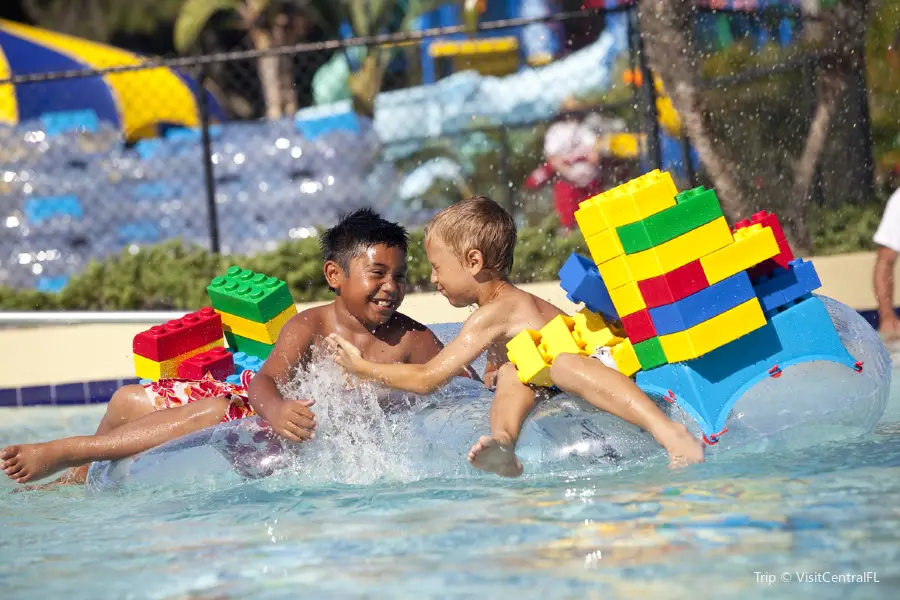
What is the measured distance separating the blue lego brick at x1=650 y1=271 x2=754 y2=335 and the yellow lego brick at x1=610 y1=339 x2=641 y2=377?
26 centimetres

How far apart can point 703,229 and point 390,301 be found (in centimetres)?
121

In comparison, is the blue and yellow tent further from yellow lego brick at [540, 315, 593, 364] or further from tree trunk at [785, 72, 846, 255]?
yellow lego brick at [540, 315, 593, 364]

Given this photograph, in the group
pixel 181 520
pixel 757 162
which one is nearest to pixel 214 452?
pixel 181 520

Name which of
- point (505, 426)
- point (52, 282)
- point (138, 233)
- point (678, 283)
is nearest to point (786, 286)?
point (678, 283)

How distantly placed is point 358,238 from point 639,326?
3.72 feet

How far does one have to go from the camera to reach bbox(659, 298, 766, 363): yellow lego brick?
3738 mm

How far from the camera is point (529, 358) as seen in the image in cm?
398

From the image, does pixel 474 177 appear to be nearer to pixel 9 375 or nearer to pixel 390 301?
pixel 9 375

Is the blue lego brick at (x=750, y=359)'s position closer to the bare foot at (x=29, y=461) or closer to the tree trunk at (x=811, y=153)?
the bare foot at (x=29, y=461)

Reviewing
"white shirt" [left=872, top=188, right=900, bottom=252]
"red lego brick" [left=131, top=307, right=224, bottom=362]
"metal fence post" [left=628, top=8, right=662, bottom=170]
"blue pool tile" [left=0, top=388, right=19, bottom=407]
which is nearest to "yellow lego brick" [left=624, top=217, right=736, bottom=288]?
"red lego brick" [left=131, top=307, right=224, bottom=362]

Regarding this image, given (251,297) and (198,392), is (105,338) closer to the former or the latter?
(251,297)

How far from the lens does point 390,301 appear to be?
170 inches

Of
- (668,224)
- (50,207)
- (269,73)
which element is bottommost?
(668,224)

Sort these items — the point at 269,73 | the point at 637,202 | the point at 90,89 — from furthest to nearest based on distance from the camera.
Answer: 1. the point at 269,73
2. the point at 90,89
3. the point at 637,202
